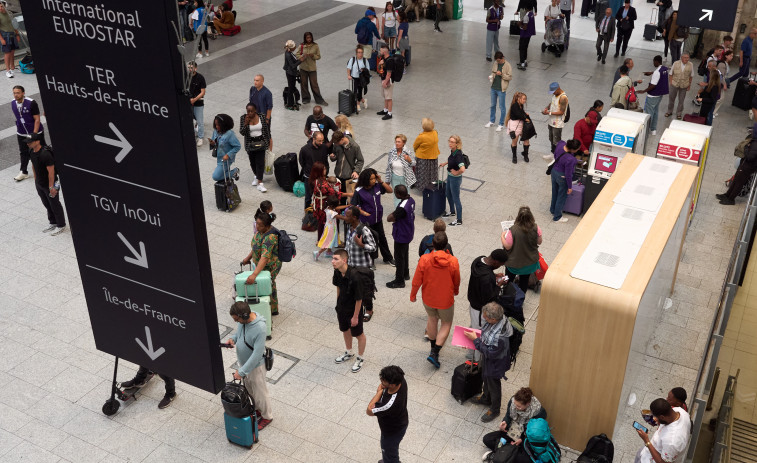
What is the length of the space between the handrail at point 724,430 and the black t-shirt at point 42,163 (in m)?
10.3

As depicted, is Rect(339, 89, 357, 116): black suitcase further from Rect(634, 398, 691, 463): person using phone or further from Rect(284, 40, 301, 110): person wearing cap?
Rect(634, 398, 691, 463): person using phone

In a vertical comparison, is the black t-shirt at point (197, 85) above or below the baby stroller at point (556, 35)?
above

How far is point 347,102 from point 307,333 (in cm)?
834

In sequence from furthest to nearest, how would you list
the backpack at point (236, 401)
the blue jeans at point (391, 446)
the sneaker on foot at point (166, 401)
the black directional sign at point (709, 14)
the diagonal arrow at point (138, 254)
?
the black directional sign at point (709, 14), the sneaker on foot at point (166, 401), the backpack at point (236, 401), the blue jeans at point (391, 446), the diagonal arrow at point (138, 254)

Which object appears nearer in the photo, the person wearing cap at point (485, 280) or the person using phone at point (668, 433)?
the person using phone at point (668, 433)

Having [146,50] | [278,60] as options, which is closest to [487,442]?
[146,50]

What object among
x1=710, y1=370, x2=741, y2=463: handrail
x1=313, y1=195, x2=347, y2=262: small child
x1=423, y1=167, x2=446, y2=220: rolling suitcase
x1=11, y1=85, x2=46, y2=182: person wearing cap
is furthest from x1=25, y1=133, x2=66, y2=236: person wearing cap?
x1=710, y1=370, x2=741, y2=463: handrail

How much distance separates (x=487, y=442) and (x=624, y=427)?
1836mm

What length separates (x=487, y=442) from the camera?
8383 millimetres

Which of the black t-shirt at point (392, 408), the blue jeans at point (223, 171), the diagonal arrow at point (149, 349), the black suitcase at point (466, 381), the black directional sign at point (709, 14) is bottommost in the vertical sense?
the black suitcase at point (466, 381)

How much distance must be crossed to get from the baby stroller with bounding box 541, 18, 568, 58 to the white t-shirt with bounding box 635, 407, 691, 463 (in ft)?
52.9

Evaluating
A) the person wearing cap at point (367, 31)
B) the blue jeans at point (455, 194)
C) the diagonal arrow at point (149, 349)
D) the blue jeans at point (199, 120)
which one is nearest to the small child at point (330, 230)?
the blue jeans at point (455, 194)

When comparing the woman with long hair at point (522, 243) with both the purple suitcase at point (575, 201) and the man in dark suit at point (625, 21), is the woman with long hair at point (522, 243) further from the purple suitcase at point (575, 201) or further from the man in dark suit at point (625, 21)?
the man in dark suit at point (625, 21)

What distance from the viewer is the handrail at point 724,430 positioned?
797 cm
